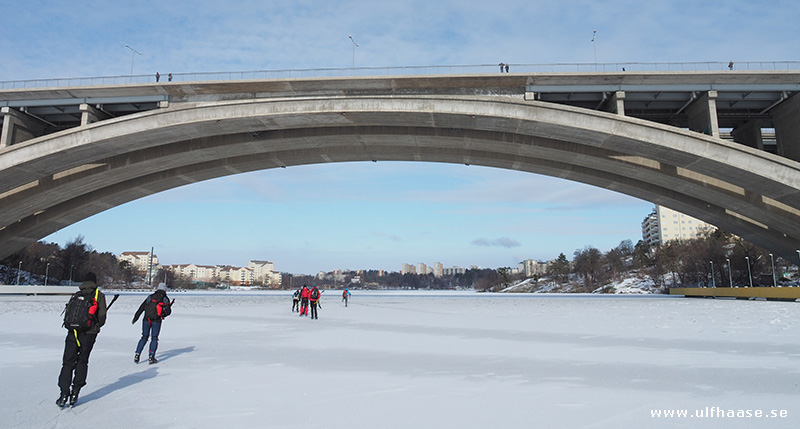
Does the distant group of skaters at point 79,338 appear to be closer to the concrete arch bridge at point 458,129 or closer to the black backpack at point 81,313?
the black backpack at point 81,313

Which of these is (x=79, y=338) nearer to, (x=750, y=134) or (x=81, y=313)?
(x=81, y=313)

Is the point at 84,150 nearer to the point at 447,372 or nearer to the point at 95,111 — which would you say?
the point at 95,111

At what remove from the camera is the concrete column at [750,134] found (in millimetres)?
Answer: 29312

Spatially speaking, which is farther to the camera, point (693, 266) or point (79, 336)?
point (693, 266)

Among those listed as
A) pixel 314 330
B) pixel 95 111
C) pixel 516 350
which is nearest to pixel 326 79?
pixel 95 111

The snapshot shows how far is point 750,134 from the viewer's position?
29.9 meters

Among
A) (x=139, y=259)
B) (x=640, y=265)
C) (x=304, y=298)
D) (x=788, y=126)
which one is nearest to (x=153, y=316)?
(x=304, y=298)

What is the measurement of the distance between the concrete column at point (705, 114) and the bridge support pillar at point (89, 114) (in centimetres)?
3523

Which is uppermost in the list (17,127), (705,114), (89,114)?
(89,114)

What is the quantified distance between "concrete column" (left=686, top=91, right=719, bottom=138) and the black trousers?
93.8 feet

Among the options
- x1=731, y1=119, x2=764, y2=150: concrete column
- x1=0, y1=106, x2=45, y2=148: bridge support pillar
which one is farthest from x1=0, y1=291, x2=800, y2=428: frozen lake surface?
x1=731, y1=119, x2=764, y2=150: concrete column

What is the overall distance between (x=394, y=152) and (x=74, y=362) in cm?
2920

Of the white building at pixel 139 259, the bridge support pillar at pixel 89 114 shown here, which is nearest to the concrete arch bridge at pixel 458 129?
the bridge support pillar at pixel 89 114

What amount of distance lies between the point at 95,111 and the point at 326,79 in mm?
14719
